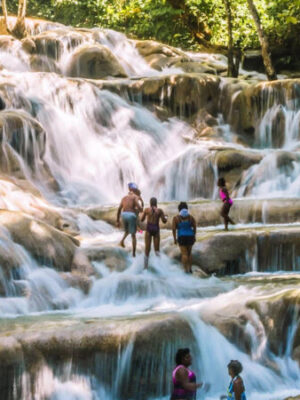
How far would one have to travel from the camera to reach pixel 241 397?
7.66m

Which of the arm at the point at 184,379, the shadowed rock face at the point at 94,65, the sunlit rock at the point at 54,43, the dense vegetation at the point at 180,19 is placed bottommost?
the arm at the point at 184,379

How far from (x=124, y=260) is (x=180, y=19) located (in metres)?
24.7

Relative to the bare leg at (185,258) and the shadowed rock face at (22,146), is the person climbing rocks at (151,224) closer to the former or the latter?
the bare leg at (185,258)

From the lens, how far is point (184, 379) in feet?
25.5

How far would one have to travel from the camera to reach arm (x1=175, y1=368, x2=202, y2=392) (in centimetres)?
773

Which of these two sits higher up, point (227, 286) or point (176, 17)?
point (176, 17)

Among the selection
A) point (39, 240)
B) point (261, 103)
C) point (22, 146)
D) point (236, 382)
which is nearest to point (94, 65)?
point (261, 103)

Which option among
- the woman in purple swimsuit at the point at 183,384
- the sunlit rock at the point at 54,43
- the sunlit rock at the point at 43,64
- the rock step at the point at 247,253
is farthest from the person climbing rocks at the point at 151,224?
the sunlit rock at the point at 54,43

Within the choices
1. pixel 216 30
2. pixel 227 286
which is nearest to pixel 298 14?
pixel 216 30

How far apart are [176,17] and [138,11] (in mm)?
2056

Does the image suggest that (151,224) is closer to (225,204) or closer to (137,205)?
(137,205)

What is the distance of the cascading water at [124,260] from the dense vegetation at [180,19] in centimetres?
748

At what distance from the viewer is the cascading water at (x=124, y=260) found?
9508 mm

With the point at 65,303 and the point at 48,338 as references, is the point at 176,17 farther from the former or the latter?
the point at 48,338
